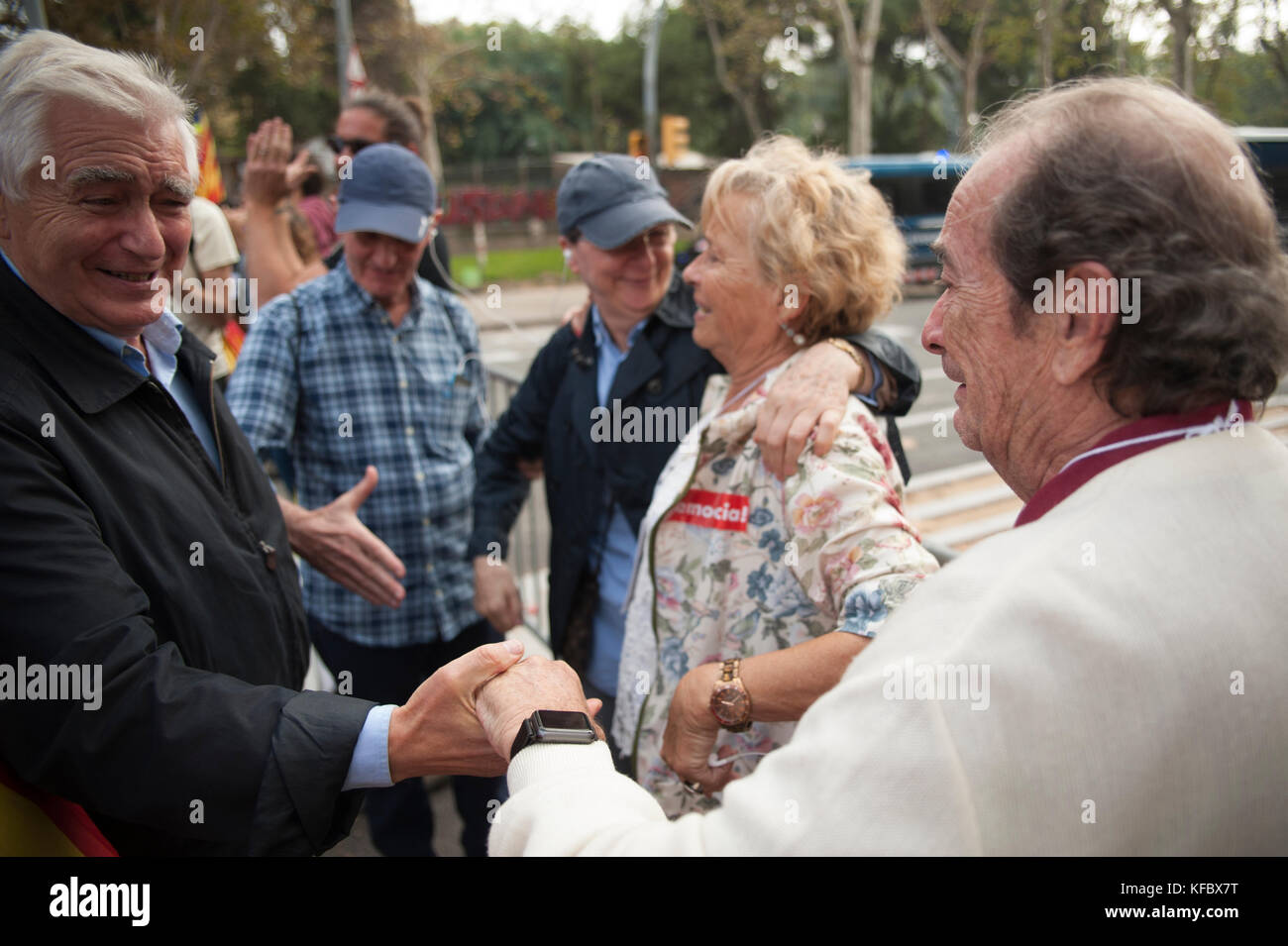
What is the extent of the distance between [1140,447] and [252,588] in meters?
1.58

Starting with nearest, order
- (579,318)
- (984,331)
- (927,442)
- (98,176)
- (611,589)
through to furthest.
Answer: (984,331)
(98,176)
(611,589)
(579,318)
(927,442)

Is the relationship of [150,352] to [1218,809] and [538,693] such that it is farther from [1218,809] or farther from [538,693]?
[1218,809]

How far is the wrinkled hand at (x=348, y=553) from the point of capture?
252 centimetres

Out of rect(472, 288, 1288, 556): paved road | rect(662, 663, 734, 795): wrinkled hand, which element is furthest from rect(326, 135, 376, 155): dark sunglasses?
rect(662, 663, 734, 795): wrinkled hand

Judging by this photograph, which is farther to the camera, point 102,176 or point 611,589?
point 611,589

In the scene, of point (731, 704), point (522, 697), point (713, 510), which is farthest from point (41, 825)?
point (713, 510)

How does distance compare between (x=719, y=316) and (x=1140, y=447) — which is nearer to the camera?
(x=1140, y=447)

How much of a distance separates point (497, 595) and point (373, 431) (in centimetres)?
71

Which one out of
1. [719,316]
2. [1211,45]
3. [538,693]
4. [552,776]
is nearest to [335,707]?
[538,693]

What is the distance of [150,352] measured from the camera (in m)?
2.08

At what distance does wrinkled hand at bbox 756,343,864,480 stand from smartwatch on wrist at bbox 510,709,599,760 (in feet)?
2.45

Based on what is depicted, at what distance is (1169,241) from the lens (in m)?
1.12

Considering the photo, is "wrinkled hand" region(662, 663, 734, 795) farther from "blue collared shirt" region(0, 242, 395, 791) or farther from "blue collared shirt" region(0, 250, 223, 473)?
"blue collared shirt" region(0, 250, 223, 473)

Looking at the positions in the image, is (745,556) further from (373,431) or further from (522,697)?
(373,431)
